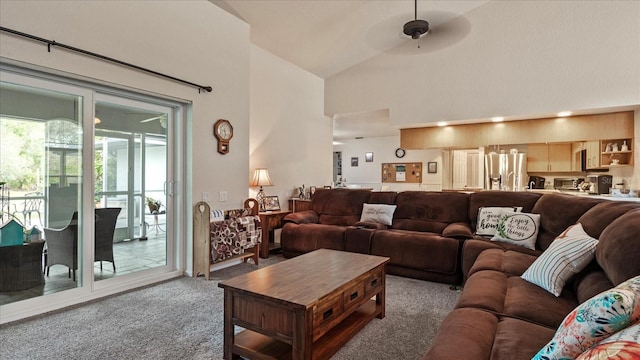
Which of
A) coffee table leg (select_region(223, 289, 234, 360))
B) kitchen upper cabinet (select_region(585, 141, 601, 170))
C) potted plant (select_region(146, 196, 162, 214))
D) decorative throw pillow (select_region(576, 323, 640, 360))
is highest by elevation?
kitchen upper cabinet (select_region(585, 141, 601, 170))

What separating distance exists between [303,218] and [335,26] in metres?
2.86

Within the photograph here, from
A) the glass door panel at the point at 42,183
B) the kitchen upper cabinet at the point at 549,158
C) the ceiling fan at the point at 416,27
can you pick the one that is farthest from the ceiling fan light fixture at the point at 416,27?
the glass door panel at the point at 42,183

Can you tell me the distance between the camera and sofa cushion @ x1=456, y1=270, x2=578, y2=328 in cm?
165

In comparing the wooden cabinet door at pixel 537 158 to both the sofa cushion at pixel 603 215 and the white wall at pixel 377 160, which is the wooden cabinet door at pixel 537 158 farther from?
the sofa cushion at pixel 603 215

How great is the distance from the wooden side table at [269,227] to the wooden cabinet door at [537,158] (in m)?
4.97

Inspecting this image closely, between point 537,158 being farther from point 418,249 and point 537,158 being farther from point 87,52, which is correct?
point 87,52

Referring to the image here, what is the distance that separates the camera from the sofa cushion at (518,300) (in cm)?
165

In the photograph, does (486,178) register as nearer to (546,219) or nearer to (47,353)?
(546,219)

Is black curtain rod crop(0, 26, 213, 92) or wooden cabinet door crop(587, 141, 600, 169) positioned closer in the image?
black curtain rod crop(0, 26, 213, 92)

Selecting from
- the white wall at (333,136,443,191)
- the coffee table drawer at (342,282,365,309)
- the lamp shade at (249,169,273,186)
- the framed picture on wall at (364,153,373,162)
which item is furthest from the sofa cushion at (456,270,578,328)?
the framed picture on wall at (364,153,373,162)

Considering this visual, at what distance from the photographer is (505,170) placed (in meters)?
6.13

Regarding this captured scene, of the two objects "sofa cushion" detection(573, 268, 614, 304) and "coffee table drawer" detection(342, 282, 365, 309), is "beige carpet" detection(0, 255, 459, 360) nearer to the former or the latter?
"coffee table drawer" detection(342, 282, 365, 309)

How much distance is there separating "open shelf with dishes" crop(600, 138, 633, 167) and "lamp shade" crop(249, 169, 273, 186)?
528 centimetres

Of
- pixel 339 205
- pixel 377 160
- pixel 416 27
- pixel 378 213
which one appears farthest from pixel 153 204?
pixel 377 160
